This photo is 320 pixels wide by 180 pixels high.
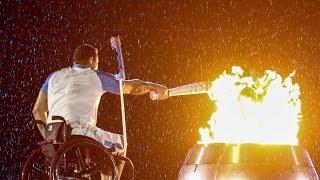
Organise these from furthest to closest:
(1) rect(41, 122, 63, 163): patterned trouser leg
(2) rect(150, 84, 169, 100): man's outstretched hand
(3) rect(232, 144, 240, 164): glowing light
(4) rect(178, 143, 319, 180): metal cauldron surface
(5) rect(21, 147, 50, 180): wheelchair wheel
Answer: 1. (3) rect(232, 144, 240, 164): glowing light
2. (4) rect(178, 143, 319, 180): metal cauldron surface
3. (2) rect(150, 84, 169, 100): man's outstretched hand
4. (5) rect(21, 147, 50, 180): wheelchair wheel
5. (1) rect(41, 122, 63, 163): patterned trouser leg

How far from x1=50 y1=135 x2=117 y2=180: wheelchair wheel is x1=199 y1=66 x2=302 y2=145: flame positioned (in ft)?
7.80

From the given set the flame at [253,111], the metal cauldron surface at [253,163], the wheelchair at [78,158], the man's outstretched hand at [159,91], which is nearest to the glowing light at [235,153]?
the metal cauldron surface at [253,163]

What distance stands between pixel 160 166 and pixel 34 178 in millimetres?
19873

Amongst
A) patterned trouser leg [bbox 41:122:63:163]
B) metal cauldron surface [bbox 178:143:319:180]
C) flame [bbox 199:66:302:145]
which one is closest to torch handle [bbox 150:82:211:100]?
flame [bbox 199:66:302:145]

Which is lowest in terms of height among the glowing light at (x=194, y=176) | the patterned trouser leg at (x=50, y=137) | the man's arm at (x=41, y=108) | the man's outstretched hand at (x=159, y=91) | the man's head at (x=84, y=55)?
the glowing light at (x=194, y=176)

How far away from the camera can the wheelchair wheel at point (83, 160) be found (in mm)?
6215

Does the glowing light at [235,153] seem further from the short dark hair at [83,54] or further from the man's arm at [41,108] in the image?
the man's arm at [41,108]

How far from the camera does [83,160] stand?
6418mm

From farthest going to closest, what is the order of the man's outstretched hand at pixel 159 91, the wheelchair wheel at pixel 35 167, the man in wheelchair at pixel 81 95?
the man's outstretched hand at pixel 159 91, the man in wheelchair at pixel 81 95, the wheelchair wheel at pixel 35 167

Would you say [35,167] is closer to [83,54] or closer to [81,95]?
[81,95]

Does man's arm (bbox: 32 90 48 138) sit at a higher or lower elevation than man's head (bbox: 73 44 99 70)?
lower

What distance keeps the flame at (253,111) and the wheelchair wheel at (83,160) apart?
2.38 m

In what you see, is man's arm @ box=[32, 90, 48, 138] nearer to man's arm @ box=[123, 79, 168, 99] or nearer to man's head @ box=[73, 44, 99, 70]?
man's head @ box=[73, 44, 99, 70]

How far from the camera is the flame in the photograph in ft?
28.3
